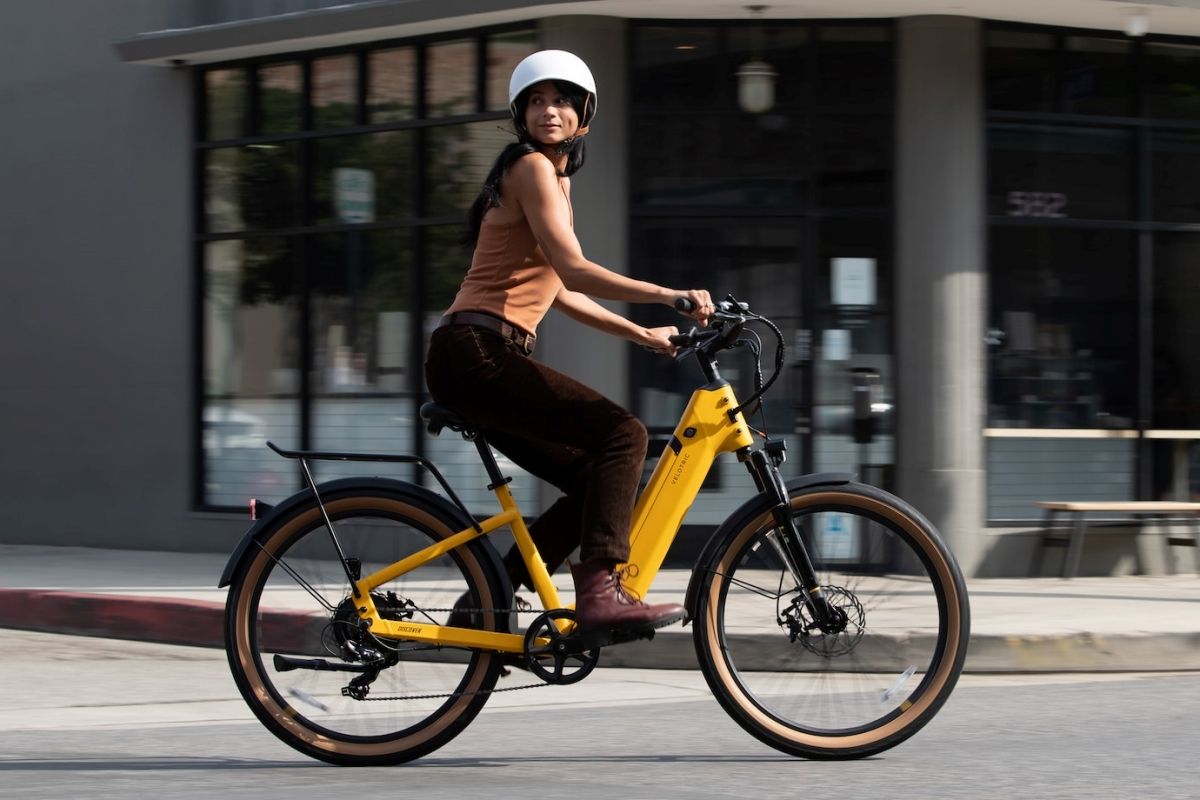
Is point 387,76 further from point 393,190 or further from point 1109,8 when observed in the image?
point 1109,8

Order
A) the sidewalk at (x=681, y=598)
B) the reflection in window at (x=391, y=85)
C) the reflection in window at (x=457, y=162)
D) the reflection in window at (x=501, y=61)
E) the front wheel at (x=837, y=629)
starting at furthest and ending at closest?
the reflection in window at (x=391, y=85), the reflection in window at (x=457, y=162), the reflection in window at (x=501, y=61), the sidewalk at (x=681, y=598), the front wheel at (x=837, y=629)

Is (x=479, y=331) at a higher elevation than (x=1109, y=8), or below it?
below

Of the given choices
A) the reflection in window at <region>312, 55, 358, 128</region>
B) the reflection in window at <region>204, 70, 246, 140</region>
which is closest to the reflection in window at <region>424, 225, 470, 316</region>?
the reflection in window at <region>312, 55, 358, 128</region>

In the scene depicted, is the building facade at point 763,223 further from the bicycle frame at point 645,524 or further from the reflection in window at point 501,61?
the bicycle frame at point 645,524

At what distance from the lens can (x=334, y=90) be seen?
12070 mm

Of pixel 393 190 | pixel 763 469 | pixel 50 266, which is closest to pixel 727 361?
pixel 393 190

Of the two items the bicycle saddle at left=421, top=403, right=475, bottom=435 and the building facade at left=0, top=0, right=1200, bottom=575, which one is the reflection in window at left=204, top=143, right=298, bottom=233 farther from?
the bicycle saddle at left=421, top=403, right=475, bottom=435

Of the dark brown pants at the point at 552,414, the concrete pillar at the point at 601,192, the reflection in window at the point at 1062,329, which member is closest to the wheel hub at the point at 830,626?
the dark brown pants at the point at 552,414

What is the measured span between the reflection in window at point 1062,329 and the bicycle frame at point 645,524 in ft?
21.8

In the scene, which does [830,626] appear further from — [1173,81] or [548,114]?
[1173,81]

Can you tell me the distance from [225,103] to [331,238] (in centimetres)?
142

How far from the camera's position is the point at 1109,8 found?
10.6 metres

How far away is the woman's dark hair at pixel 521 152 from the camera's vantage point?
4707 millimetres

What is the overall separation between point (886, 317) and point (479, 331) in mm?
6726
